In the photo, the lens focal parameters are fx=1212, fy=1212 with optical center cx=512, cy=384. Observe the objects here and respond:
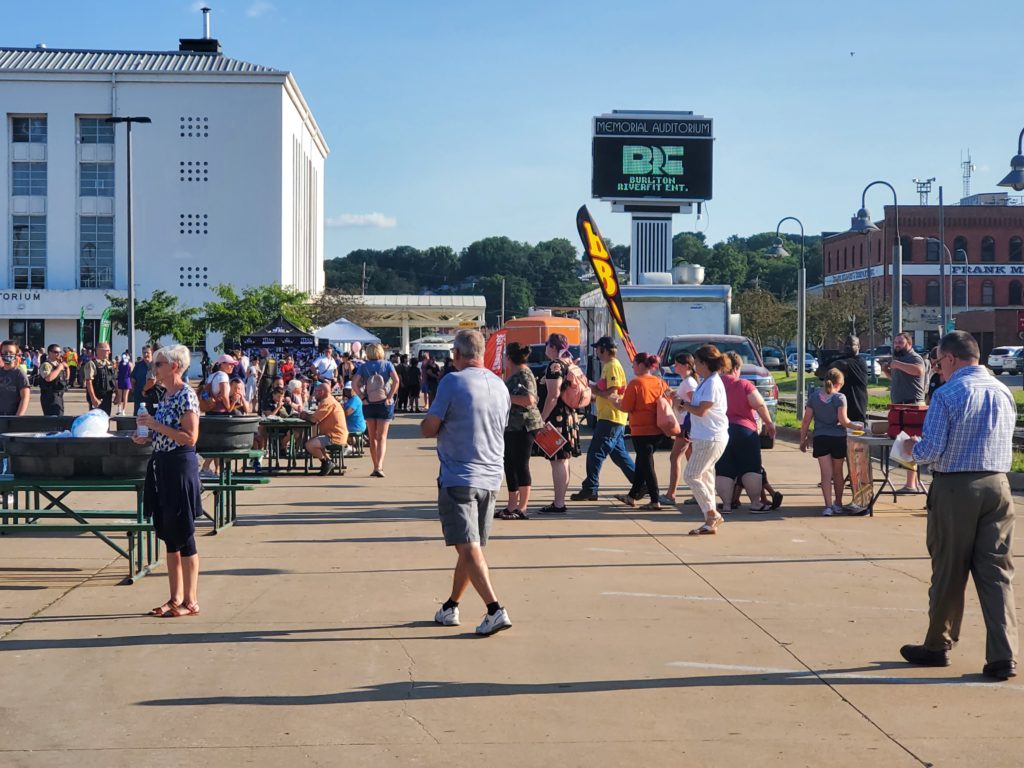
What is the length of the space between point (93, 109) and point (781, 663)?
6616 cm

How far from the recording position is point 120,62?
67.5 meters

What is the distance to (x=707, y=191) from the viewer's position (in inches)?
1666

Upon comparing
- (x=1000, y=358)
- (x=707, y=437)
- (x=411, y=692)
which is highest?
(x=1000, y=358)

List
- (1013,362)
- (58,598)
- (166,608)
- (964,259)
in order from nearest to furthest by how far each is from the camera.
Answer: (166,608), (58,598), (1013,362), (964,259)

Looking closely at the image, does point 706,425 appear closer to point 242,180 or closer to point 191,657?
point 191,657

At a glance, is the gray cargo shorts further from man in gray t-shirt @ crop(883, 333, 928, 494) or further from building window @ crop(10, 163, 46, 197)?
building window @ crop(10, 163, 46, 197)

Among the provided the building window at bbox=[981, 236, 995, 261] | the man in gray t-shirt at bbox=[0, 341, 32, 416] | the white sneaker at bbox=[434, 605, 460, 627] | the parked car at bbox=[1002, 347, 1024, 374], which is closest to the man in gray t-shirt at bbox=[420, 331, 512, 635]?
the white sneaker at bbox=[434, 605, 460, 627]

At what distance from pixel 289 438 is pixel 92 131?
5465 cm

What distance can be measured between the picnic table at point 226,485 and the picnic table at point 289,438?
4.43m

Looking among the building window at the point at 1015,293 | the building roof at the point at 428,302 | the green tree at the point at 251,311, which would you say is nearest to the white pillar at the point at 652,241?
the green tree at the point at 251,311

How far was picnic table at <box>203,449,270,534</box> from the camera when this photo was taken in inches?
442

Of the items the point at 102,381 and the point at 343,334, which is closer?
the point at 102,381

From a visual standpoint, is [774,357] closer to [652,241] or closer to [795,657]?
[652,241]

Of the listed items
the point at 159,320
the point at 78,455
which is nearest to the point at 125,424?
the point at 78,455
